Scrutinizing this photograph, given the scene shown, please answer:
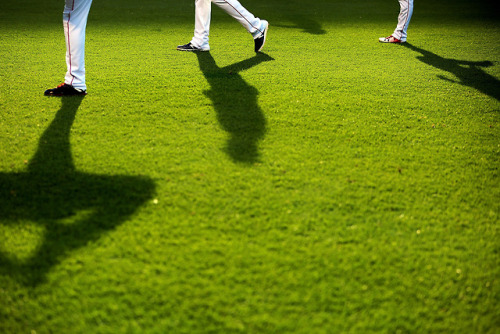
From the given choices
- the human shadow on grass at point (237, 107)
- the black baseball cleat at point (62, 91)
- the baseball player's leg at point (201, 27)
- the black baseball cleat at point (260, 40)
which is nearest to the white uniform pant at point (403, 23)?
the black baseball cleat at point (260, 40)

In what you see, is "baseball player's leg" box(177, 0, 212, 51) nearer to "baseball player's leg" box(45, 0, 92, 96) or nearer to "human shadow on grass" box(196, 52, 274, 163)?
"human shadow on grass" box(196, 52, 274, 163)

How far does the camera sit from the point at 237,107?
9.30ft

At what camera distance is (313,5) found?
739 centimetres

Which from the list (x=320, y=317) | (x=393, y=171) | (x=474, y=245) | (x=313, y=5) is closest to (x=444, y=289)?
(x=474, y=245)

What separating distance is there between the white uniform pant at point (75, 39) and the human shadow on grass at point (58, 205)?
41.7 inches

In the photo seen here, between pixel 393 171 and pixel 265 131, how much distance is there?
2.90 feet

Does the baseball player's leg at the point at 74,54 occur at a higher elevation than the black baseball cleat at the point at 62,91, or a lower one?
higher

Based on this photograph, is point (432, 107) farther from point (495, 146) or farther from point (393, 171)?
point (393, 171)

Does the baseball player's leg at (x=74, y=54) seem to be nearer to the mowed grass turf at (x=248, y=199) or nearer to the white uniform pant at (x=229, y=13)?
the mowed grass turf at (x=248, y=199)

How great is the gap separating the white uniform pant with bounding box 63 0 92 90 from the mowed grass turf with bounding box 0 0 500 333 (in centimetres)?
19

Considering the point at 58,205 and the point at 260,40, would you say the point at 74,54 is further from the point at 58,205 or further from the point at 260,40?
the point at 260,40

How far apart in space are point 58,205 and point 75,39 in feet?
6.04

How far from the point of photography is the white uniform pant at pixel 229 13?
4098mm

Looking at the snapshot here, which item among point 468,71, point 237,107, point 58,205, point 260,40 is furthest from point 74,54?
point 468,71
